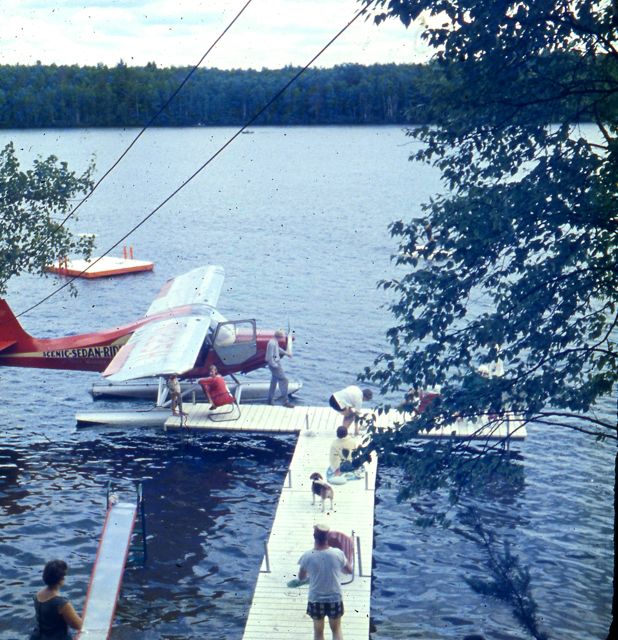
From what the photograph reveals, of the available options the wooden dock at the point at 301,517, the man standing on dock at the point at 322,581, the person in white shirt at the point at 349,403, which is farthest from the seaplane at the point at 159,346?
the man standing on dock at the point at 322,581

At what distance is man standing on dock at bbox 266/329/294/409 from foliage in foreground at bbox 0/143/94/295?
576 cm

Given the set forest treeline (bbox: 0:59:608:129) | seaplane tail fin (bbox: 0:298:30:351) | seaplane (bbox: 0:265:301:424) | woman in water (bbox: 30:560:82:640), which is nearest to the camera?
woman in water (bbox: 30:560:82:640)

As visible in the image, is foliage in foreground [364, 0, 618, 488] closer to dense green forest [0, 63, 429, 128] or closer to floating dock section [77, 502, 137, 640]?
floating dock section [77, 502, 137, 640]

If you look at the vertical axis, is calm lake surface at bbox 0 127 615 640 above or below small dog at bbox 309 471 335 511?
below

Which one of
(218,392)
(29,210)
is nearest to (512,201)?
(218,392)

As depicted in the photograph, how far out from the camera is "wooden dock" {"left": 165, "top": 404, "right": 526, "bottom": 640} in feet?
38.8

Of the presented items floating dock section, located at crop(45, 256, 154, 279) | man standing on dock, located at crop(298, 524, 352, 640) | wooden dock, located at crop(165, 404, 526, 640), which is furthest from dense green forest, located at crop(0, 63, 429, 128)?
man standing on dock, located at crop(298, 524, 352, 640)

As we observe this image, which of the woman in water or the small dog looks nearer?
the woman in water

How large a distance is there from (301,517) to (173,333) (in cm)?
763

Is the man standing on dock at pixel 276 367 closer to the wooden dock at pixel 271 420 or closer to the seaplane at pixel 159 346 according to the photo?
the seaplane at pixel 159 346

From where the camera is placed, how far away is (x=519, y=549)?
51.8 feet

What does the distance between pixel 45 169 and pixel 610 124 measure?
1604 cm

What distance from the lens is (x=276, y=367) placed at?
22.6 meters

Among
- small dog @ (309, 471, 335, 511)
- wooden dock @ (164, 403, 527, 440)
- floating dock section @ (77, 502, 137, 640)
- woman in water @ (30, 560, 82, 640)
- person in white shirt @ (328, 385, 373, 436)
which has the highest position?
woman in water @ (30, 560, 82, 640)
